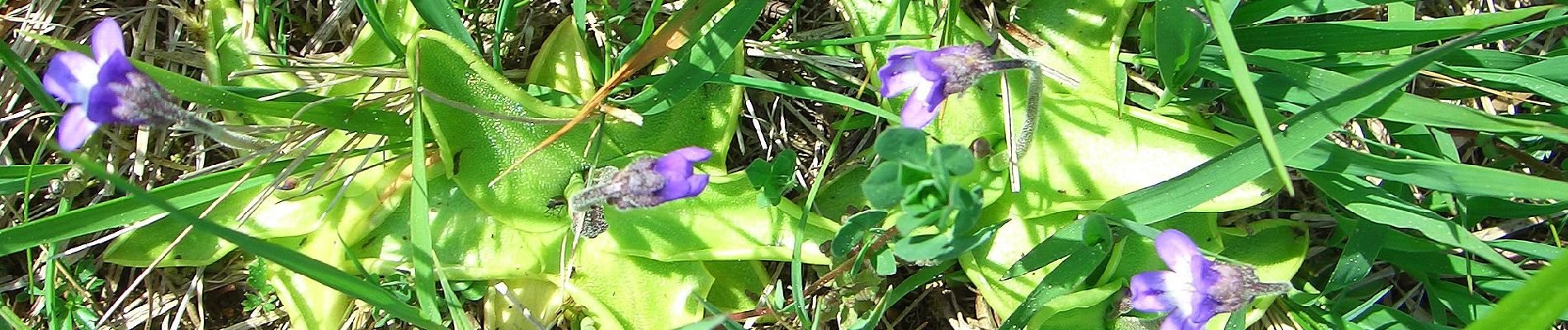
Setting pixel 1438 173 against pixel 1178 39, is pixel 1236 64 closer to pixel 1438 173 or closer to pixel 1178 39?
pixel 1178 39

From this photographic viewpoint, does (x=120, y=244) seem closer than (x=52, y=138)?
Yes

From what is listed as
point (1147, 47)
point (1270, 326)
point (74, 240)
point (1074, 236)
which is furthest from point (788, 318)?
point (74, 240)

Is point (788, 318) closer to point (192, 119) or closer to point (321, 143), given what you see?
point (321, 143)

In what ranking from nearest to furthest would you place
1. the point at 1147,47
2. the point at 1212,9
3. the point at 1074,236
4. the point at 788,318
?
1. the point at 1212,9
2. the point at 1074,236
3. the point at 1147,47
4. the point at 788,318

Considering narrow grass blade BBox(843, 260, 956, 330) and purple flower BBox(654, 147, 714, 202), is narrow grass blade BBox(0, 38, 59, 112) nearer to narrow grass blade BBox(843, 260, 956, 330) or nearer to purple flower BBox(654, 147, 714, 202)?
purple flower BBox(654, 147, 714, 202)

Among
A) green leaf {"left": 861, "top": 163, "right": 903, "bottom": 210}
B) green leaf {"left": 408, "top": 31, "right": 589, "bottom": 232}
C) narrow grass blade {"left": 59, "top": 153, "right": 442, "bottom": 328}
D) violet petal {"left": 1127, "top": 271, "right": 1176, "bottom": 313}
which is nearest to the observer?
narrow grass blade {"left": 59, "top": 153, "right": 442, "bottom": 328}

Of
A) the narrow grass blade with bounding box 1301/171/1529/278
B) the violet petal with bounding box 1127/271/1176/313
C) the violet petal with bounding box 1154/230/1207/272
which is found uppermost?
the violet petal with bounding box 1154/230/1207/272

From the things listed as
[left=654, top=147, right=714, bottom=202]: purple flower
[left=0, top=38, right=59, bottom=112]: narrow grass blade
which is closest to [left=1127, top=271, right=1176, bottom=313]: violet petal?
[left=654, top=147, right=714, bottom=202]: purple flower
